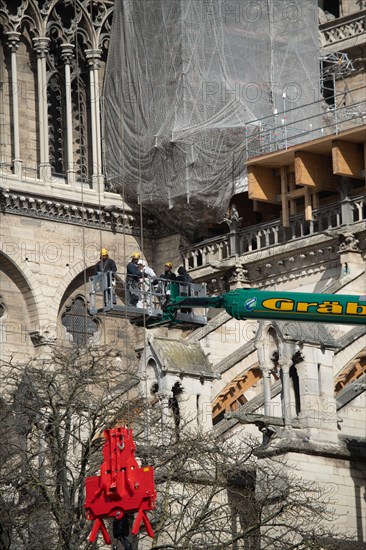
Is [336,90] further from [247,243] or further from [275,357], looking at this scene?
[275,357]

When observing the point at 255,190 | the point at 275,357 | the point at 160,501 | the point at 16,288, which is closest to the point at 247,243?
the point at 255,190

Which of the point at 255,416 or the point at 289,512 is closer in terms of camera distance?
the point at 289,512

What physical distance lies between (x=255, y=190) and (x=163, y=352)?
868cm

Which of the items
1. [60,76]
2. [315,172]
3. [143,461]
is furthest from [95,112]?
[143,461]

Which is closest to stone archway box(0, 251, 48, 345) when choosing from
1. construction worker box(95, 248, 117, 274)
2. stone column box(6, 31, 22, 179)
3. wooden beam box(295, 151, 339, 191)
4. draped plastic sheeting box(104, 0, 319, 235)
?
stone column box(6, 31, 22, 179)

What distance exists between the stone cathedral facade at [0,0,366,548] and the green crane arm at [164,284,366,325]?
1557cm

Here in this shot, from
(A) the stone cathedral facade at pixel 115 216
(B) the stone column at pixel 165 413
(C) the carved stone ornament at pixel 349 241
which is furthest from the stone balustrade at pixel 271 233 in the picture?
(B) the stone column at pixel 165 413

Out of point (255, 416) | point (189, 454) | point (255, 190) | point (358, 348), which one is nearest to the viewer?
point (189, 454)

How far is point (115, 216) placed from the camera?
2192 inches

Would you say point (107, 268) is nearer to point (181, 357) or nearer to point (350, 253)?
point (181, 357)

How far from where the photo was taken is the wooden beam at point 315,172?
5156 cm

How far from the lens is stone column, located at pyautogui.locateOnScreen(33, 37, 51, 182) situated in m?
54.7

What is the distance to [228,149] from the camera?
54.2 m

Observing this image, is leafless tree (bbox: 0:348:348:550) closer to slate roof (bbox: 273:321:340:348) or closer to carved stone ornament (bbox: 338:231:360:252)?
slate roof (bbox: 273:321:340:348)
